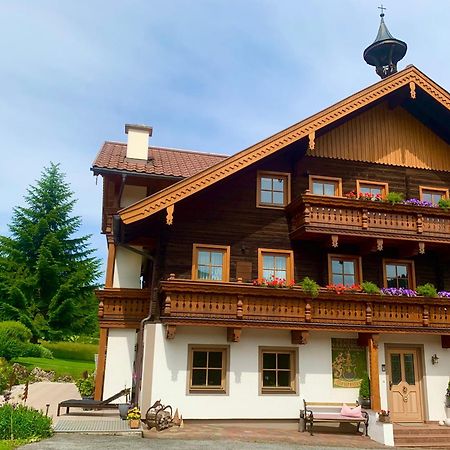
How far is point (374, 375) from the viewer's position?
14.8 metres

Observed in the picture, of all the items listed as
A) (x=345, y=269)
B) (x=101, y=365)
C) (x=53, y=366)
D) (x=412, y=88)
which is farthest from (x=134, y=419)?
(x=53, y=366)

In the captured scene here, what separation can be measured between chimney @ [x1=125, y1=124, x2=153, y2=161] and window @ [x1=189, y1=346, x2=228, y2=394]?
7758 millimetres

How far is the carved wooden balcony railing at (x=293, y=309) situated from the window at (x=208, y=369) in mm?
1181

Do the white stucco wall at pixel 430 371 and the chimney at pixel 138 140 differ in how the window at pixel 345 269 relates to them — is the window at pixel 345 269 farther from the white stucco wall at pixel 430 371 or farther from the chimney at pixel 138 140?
the chimney at pixel 138 140

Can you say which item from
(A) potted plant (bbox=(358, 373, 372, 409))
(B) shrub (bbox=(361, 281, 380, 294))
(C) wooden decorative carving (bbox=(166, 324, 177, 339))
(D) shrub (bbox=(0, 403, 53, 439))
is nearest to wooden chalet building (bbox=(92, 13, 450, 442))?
(C) wooden decorative carving (bbox=(166, 324, 177, 339))

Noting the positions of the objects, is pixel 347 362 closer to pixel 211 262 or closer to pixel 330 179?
pixel 211 262

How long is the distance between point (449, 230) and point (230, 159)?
25.2ft

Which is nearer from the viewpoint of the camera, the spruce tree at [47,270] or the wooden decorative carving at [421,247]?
the wooden decorative carving at [421,247]

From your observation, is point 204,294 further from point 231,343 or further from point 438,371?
point 438,371

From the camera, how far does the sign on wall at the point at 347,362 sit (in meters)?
15.2

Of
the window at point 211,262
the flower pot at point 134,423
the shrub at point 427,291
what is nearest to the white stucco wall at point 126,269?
the window at point 211,262

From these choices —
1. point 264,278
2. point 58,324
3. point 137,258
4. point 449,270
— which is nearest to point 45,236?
point 58,324

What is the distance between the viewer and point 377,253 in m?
17.2

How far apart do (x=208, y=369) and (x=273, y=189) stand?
21.0ft
